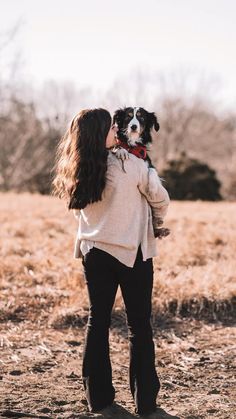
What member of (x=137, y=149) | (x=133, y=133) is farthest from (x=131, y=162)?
(x=133, y=133)

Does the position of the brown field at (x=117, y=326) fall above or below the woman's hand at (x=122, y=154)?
below

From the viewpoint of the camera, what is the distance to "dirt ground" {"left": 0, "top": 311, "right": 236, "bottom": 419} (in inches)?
165

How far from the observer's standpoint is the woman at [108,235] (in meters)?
3.79

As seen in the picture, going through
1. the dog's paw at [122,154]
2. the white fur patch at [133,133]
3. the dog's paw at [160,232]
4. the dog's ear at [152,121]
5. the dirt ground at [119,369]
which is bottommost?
the dirt ground at [119,369]

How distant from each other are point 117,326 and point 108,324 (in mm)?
2315

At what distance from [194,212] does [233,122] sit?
41.3 meters

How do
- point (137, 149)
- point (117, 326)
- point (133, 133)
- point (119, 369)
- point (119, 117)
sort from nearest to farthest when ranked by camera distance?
point (137, 149) → point (133, 133) → point (119, 117) → point (119, 369) → point (117, 326)

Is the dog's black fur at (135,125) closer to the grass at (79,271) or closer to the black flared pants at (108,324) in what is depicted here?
the black flared pants at (108,324)

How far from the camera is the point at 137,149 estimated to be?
399 centimetres

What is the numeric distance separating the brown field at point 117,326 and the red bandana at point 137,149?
156 cm

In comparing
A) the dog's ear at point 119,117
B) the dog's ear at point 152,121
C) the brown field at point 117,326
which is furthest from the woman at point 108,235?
the dog's ear at point 152,121

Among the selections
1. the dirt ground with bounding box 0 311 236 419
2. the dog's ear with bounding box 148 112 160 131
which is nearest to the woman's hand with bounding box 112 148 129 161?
the dog's ear with bounding box 148 112 160 131

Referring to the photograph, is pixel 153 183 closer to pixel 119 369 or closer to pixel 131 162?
pixel 131 162

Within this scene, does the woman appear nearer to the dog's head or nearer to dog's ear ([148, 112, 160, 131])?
the dog's head
